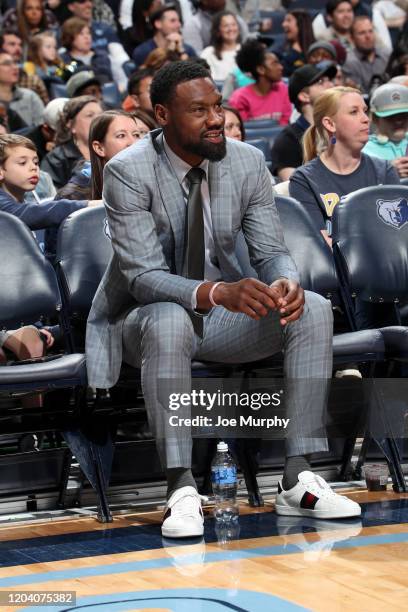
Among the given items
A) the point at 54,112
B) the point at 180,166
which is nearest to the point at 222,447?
the point at 180,166

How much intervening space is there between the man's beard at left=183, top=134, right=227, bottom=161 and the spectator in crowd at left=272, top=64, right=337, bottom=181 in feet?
9.20

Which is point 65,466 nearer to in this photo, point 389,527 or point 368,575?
point 389,527

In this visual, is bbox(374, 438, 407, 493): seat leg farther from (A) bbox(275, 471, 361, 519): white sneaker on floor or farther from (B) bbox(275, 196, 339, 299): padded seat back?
(B) bbox(275, 196, 339, 299): padded seat back

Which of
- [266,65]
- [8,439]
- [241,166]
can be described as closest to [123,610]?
[241,166]

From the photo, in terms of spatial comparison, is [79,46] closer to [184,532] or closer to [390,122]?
[390,122]

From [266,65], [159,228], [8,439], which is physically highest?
[266,65]

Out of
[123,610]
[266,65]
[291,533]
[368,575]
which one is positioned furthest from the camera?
[266,65]

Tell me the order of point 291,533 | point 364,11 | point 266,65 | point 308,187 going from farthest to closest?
point 364,11
point 266,65
point 308,187
point 291,533

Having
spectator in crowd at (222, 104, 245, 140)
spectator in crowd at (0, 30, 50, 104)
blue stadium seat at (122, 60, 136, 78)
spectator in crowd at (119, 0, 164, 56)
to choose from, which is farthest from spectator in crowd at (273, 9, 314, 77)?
spectator in crowd at (222, 104, 245, 140)

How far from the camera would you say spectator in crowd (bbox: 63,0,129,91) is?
999 cm

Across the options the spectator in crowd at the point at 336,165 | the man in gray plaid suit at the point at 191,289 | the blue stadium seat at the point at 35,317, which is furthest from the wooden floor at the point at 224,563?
the spectator in crowd at the point at 336,165

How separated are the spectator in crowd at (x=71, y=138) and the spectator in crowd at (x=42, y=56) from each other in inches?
101

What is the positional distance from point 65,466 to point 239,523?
2.25 ft

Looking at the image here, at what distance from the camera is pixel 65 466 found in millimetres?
3900
